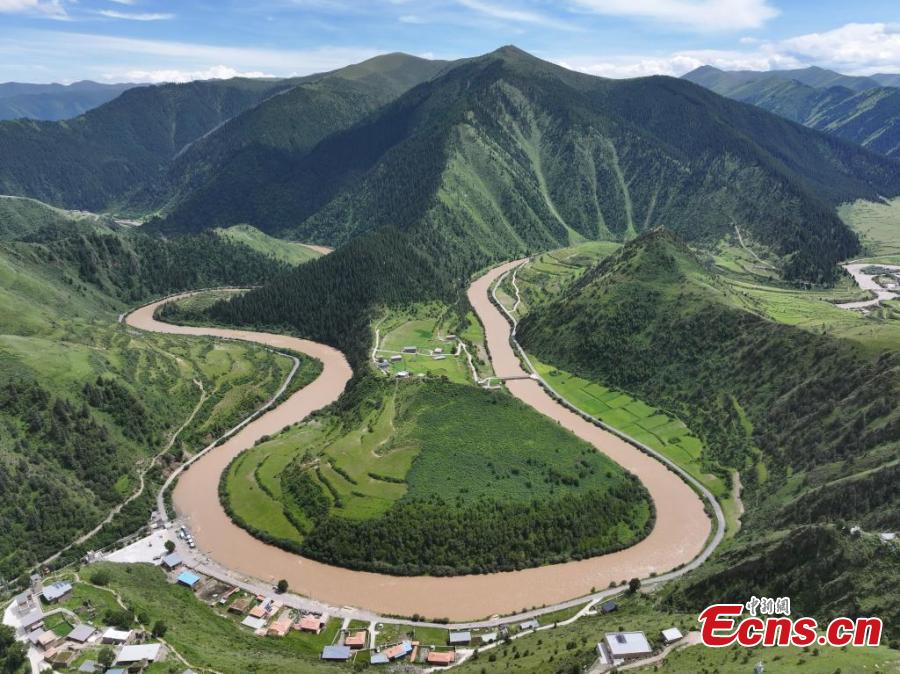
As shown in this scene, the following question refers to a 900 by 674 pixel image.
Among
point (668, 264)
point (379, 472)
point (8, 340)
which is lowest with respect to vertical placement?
point (379, 472)

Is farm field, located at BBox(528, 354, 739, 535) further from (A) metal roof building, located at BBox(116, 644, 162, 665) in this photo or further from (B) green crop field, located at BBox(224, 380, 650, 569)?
(A) metal roof building, located at BBox(116, 644, 162, 665)

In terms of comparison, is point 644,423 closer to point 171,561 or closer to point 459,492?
point 459,492

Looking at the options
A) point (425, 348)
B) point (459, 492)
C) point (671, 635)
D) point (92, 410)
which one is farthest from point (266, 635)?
point (425, 348)

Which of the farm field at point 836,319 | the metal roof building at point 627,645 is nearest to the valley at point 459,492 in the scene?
the metal roof building at point 627,645

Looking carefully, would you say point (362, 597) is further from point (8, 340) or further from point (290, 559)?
point (8, 340)

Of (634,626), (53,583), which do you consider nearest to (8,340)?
(53,583)

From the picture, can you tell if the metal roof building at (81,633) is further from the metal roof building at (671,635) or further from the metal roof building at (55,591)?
the metal roof building at (671,635)
